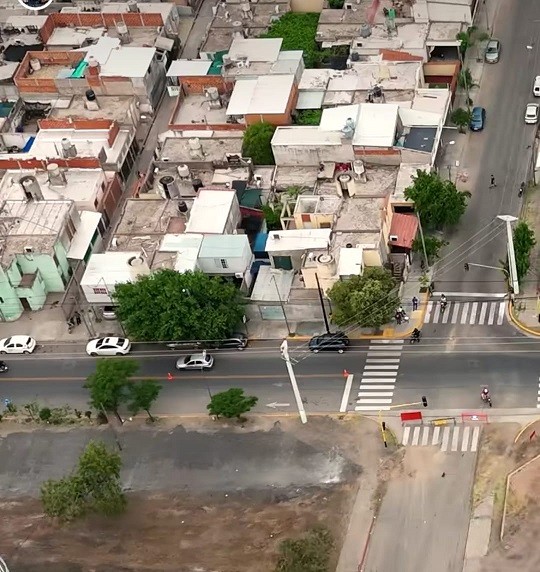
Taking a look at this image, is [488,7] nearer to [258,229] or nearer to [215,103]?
[215,103]

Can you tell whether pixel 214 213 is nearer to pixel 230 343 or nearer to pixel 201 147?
pixel 230 343

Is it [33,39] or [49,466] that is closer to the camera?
[49,466]

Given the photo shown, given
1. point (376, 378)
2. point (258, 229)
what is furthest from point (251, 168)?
point (376, 378)

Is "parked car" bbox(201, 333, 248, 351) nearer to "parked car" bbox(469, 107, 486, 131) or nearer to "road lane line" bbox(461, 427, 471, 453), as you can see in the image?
"road lane line" bbox(461, 427, 471, 453)

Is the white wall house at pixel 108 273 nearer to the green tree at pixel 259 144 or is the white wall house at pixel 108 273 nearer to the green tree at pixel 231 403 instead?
the green tree at pixel 231 403

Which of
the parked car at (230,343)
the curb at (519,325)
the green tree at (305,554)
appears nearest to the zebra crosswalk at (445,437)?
the curb at (519,325)
